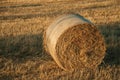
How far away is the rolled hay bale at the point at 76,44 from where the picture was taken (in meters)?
7.00

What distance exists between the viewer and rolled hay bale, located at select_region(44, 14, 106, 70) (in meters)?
7.00

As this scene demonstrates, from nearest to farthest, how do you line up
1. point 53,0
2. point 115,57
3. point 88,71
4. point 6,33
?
point 88,71 < point 115,57 < point 6,33 < point 53,0

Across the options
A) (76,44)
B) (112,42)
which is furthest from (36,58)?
(112,42)

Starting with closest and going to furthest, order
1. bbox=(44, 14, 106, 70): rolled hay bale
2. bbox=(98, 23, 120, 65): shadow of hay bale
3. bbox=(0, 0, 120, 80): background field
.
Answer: bbox=(0, 0, 120, 80): background field < bbox=(44, 14, 106, 70): rolled hay bale < bbox=(98, 23, 120, 65): shadow of hay bale

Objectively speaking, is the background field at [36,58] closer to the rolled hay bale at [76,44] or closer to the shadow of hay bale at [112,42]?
the shadow of hay bale at [112,42]

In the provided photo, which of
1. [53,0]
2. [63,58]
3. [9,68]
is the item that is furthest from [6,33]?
[53,0]

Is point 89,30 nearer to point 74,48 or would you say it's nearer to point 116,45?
point 74,48

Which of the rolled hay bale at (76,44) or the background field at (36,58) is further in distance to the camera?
the rolled hay bale at (76,44)

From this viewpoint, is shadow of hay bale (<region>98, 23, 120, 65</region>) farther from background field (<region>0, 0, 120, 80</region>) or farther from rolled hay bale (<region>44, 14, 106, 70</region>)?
rolled hay bale (<region>44, 14, 106, 70</region>)

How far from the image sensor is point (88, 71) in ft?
22.8

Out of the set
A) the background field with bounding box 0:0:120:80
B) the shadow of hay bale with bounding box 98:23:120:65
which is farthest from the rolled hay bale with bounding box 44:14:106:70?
the shadow of hay bale with bounding box 98:23:120:65

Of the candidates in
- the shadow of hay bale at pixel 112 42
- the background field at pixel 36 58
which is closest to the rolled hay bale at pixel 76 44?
the background field at pixel 36 58

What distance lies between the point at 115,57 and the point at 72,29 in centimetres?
158

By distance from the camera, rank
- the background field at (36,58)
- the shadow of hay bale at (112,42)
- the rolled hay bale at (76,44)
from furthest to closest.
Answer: the shadow of hay bale at (112,42) < the rolled hay bale at (76,44) < the background field at (36,58)
